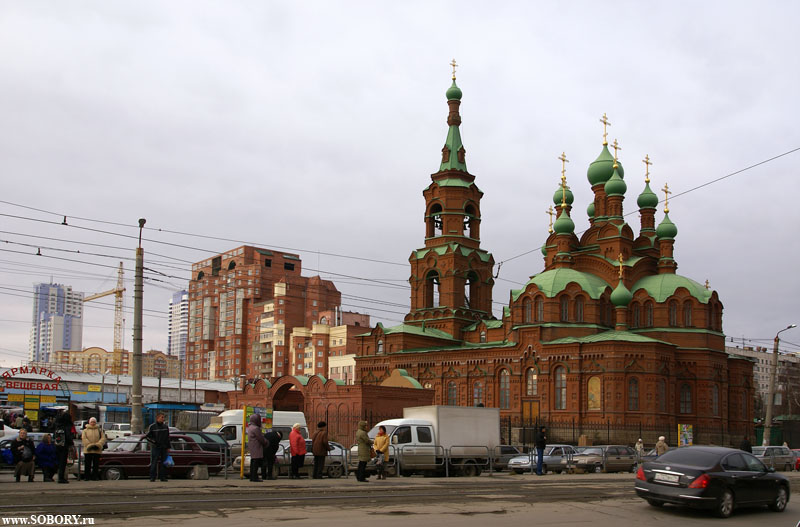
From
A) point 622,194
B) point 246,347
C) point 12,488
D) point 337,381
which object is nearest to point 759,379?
point 246,347

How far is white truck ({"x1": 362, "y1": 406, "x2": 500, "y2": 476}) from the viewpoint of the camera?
1094 inches

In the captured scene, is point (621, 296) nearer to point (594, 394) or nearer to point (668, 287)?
point (668, 287)

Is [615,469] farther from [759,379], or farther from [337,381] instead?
[759,379]

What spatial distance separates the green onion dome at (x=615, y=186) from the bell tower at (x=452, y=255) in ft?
32.7

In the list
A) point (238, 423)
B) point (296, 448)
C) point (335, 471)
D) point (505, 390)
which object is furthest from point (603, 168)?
point (296, 448)

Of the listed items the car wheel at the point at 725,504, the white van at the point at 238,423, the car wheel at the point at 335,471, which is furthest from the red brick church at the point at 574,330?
the car wheel at the point at 725,504

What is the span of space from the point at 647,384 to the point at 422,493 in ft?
115

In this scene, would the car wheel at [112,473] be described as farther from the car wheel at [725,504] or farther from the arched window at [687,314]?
the arched window at [687,314]

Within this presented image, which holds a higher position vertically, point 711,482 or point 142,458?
point 711,482

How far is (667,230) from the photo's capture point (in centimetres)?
5912

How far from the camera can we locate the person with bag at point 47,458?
21188 millimetres

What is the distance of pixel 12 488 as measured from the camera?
18.8 meters

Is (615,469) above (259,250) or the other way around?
the other way around

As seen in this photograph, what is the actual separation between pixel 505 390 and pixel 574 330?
6.47 m
